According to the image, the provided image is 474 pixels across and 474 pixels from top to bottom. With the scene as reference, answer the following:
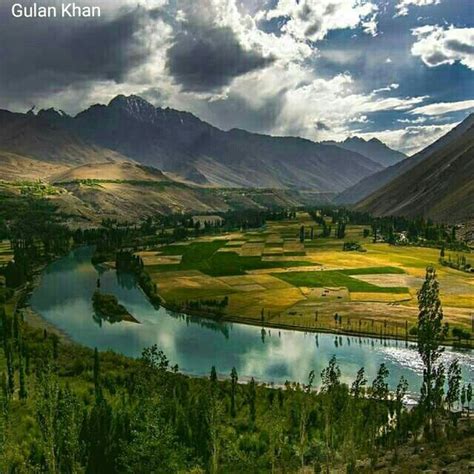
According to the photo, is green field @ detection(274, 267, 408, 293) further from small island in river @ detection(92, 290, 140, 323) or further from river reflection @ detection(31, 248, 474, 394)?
small island in river @ detection(92, 290, 140, 323)

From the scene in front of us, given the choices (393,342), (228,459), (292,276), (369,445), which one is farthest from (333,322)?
(228,459)

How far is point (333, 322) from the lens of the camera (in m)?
126

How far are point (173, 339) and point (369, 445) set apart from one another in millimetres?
65576

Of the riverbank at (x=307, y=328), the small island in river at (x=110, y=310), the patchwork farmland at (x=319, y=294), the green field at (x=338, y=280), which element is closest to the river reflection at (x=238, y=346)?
the riverbank at (x=307, y=328)

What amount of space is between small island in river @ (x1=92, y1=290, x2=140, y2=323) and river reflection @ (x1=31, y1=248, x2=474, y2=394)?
237 cm

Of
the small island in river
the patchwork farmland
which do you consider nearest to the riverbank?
the patchwork farmland

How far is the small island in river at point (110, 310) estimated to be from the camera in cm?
13862

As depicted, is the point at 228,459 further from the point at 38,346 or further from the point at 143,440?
the point at 38,346

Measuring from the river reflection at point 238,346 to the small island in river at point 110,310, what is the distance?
7.77 feet

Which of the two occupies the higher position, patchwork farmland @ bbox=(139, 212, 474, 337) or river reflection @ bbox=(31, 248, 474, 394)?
patchwork farmland @ bbox=(139, 212, 474, 337)

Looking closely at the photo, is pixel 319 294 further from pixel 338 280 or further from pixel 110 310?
pixel 110 310

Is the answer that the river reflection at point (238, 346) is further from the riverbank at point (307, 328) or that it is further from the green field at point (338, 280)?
the green field at point (338, 280)

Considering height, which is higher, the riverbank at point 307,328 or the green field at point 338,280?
the green field at point 338,280

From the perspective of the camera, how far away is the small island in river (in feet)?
455
